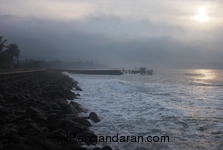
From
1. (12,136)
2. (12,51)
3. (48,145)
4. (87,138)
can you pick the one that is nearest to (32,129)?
(12,136)

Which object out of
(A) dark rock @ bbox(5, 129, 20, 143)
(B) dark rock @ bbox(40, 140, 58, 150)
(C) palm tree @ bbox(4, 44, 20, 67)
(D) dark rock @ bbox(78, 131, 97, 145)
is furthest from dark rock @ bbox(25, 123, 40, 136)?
(C) palm tree @ bbox(4, 44, 20, 67)

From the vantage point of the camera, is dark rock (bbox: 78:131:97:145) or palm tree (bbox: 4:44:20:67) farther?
palm tree (bbox: 4:44:20:67)

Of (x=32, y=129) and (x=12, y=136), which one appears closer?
(x=12, y=136)

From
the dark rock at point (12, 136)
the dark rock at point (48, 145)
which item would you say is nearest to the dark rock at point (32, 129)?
the dark rock at point (12, 136)

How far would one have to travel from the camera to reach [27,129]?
657 centimetres

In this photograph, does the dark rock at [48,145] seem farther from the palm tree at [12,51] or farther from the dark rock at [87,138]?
the palm tree at [12,51]

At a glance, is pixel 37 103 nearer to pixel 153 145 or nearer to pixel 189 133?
pixel 153 145

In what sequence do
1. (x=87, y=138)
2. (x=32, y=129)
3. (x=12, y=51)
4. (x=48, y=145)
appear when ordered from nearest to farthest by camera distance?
(x=48, y=145), (x=32, y=129), (x=87, y=138), (x=12, y=51)

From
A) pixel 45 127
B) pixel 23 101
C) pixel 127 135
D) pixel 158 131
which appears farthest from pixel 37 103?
pixel 158 131

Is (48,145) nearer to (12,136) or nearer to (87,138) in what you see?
(12,136)

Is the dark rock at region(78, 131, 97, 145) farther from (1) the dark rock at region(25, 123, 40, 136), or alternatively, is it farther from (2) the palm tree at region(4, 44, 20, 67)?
(2) the palm tree at region(4, 44, 20, 67)

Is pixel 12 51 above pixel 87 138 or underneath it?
above

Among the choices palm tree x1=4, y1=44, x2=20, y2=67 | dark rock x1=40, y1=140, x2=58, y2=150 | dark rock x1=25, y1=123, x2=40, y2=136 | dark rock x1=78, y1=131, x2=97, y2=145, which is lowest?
dark rock x1=78, y1=131, x2=97, y2=145

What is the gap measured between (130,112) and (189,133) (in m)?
4.27
